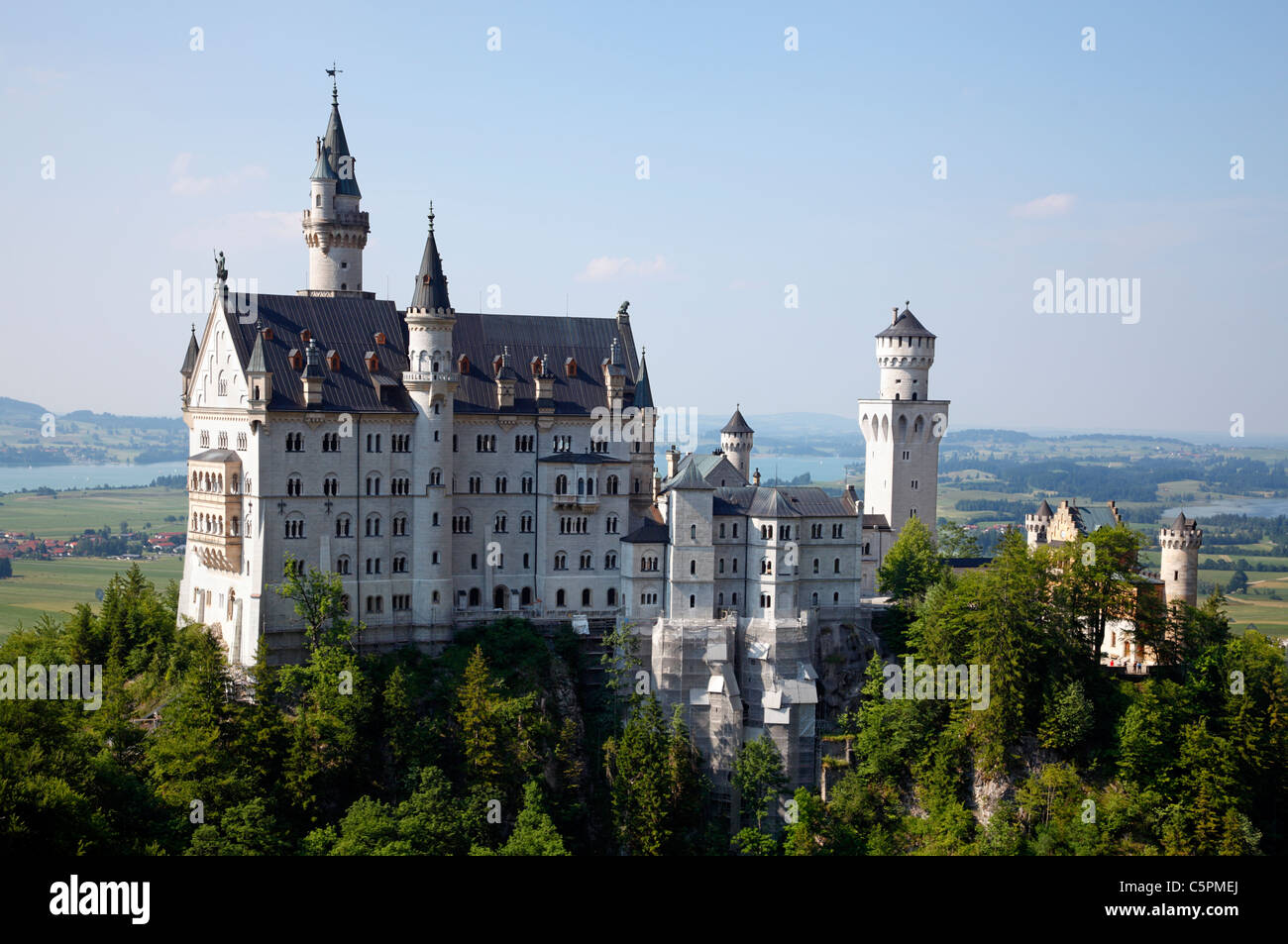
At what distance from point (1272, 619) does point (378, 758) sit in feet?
487

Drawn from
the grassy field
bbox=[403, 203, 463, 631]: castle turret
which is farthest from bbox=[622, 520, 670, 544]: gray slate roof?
the grassy field

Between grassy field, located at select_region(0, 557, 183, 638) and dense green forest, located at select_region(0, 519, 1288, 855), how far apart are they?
63943mm

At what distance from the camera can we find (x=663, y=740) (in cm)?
8669

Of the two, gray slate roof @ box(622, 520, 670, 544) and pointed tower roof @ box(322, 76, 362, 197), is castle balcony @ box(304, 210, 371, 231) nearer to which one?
pointed tower roof @ box(322, 76, 362, 197)

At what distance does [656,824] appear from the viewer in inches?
3307

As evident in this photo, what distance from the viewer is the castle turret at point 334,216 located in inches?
3910

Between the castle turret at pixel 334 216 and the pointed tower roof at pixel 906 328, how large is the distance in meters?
37.8

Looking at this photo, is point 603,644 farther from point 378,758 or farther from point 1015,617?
point 1015,617

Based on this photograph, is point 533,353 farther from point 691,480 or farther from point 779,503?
point 779,503

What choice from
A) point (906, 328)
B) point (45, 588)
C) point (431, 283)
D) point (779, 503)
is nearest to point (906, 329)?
point (906, 328)

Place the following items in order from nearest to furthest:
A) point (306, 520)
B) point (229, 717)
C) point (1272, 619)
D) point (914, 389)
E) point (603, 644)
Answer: point (229, 717)
point (306, 520)
point (603, 644)
point (914, 389)
point (1272, 619)

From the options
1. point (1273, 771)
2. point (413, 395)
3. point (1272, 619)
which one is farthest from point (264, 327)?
point (1272, 619)

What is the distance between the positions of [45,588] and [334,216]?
308 feet

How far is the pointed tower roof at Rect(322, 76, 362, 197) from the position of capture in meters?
99.6
